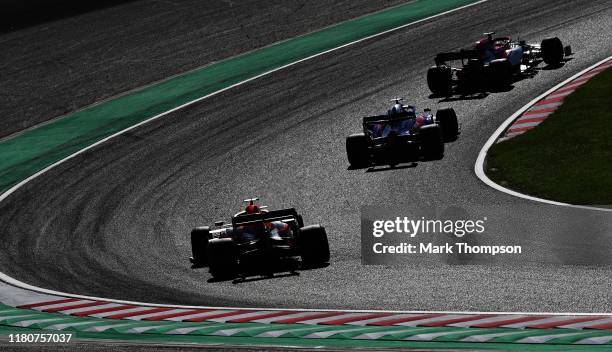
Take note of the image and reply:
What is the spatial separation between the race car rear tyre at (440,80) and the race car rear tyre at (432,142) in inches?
226

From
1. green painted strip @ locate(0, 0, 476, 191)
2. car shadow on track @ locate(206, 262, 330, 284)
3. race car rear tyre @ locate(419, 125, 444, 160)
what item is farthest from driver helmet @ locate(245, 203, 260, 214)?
green painted strip @ locate(0, 0, 476, 191)

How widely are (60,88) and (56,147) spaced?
20.7 ft

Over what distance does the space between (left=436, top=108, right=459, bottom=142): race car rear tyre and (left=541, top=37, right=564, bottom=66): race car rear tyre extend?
21.0 ft

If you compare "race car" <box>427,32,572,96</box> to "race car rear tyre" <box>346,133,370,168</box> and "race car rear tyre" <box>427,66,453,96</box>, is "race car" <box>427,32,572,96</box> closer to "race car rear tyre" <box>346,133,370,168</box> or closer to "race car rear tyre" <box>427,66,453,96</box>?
"race car rear tyre" <box>427,66,453,96</box>

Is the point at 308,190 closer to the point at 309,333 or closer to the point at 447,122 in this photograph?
the point at 447,122

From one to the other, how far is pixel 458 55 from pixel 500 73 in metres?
1.35

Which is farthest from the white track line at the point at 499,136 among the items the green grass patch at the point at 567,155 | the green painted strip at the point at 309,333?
the green painted strip at the point at 309,333

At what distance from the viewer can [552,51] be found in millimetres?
35812

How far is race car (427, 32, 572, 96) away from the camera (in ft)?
113

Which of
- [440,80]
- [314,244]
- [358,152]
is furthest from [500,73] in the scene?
[314,244]

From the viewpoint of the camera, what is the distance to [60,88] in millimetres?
42062

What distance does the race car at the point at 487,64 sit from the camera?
113ft

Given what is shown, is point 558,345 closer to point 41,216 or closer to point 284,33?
point 41,216

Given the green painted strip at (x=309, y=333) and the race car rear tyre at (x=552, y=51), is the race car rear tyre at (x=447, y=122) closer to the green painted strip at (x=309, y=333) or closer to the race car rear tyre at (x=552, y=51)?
the race car rear tyre at (x=552, y=51)
